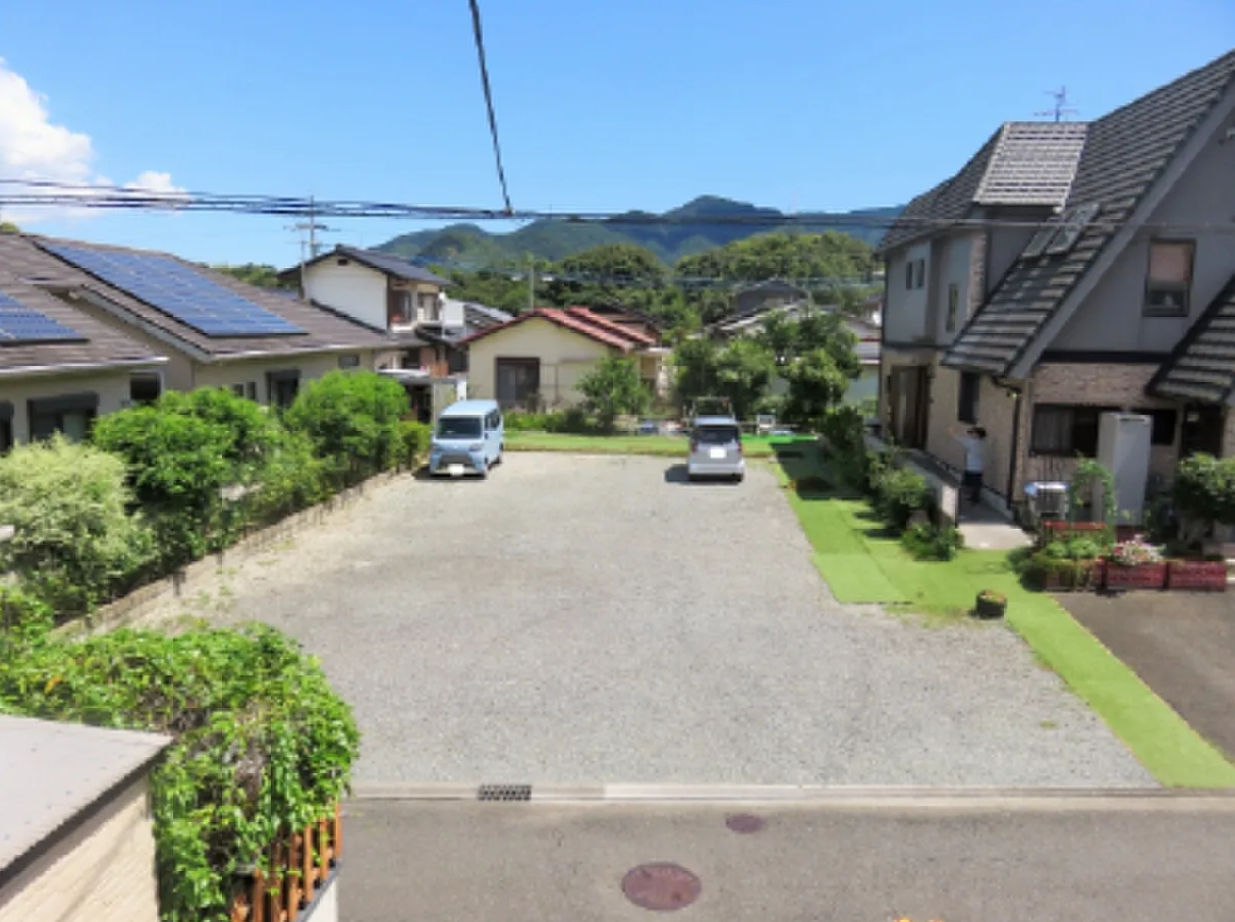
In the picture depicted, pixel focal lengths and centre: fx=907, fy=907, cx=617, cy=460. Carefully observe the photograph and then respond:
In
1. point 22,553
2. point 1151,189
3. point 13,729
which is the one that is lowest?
point 22,553

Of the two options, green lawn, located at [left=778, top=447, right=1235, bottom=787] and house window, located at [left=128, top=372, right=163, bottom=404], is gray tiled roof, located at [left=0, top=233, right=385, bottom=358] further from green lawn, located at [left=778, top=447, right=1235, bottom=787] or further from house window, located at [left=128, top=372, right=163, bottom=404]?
green lawn, located at [left=778, top=447, right=1235, bottom=787]

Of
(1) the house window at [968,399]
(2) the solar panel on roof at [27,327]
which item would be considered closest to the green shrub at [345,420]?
(2) the solar panel on roof at [27,327]

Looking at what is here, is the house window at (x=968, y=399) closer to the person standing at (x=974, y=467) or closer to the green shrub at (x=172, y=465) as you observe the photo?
the person standing at (x=974, y=467)

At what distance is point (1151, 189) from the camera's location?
15258 millimetres

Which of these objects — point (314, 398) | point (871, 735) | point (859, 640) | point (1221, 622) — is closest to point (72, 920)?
point (871, 735)

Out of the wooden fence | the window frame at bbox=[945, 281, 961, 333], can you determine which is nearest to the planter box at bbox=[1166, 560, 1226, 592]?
the window frame at bbox=[945, 281, 961, 333]

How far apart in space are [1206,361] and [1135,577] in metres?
4.50

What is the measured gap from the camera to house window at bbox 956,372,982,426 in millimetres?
19781

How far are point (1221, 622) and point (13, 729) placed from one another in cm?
1327

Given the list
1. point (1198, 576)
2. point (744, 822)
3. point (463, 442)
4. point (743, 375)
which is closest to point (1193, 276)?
point (1198, 576)

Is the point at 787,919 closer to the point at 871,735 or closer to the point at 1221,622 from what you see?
the point at 871,735

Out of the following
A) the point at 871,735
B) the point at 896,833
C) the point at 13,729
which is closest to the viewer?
the point at 13,729

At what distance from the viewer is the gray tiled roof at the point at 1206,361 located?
1445 centimetres

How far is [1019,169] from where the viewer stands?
63.7 feet
